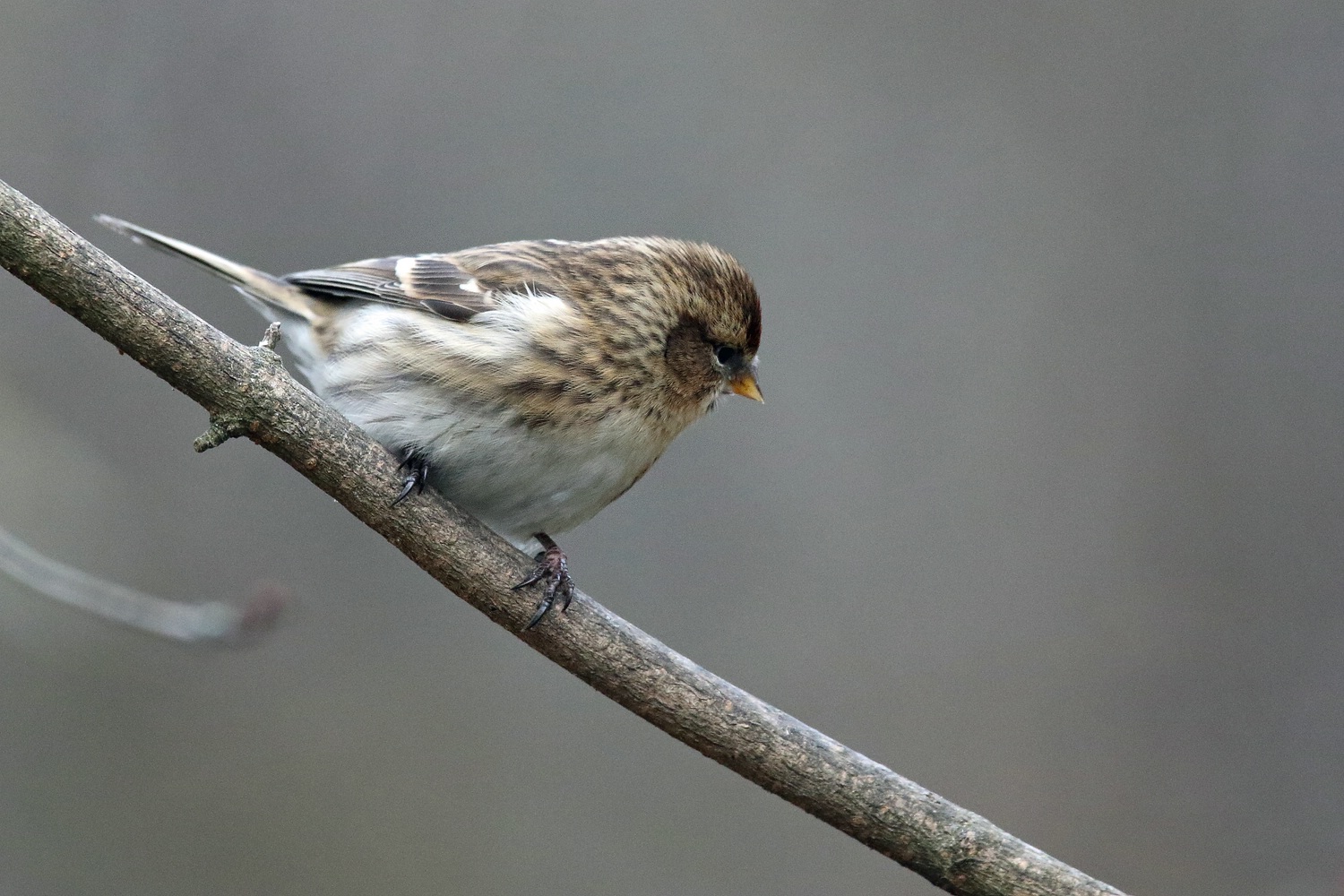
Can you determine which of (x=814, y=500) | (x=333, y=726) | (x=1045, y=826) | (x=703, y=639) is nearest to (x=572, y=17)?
(x=814, y=500)

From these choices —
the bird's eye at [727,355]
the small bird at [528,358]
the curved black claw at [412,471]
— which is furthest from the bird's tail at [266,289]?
the bird's eye at [727,355]

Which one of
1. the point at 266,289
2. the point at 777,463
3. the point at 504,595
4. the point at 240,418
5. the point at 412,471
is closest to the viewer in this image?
the point at 240,418

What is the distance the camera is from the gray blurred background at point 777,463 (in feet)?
19.9

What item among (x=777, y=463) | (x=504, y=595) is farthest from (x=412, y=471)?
(x=777, y=463)

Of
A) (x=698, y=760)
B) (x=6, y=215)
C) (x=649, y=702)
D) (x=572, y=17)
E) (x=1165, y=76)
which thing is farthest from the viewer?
(x=1165, y=76)

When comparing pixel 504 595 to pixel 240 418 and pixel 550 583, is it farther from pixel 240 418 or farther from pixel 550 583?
pixel 240 418

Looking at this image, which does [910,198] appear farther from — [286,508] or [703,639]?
[286,508]

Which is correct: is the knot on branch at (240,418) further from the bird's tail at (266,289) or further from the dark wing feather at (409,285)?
the bird's tail at (266,289)

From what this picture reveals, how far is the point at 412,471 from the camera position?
10.3 ft

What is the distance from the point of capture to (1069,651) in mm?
6727

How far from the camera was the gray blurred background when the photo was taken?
19.9 ft

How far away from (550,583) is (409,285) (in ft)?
4.05

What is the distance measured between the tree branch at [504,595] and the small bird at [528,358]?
0.11 metres

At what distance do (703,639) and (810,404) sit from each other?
1.42m
